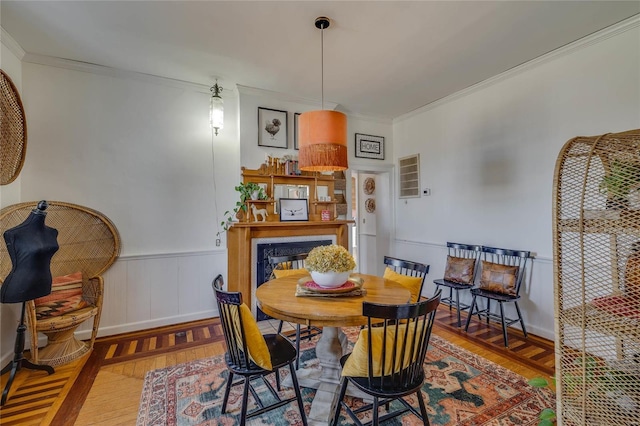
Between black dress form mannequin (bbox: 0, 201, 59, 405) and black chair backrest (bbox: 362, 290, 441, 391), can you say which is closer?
black chair backrest (bbox: 362, 290, 441, 391)

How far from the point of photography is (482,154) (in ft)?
11.9

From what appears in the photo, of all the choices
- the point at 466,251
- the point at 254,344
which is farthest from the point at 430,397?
the point at 466,251

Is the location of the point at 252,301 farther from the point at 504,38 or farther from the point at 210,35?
the point at 504,38

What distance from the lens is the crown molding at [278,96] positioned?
12.0 feet

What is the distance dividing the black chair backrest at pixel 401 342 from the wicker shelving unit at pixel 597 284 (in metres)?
0.56

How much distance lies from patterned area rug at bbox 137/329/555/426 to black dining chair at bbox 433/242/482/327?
3.05 feet

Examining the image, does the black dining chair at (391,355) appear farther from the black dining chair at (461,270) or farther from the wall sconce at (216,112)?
the wall sconce at (216,112)

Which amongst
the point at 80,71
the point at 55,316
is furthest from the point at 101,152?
the point at 55,316

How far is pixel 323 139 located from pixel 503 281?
7.97ft

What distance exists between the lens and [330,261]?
1942 millimetres

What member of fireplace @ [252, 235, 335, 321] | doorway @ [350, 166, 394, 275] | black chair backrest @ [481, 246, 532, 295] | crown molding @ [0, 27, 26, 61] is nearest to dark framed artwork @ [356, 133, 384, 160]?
doorway @ [350, 166, 394, 275]

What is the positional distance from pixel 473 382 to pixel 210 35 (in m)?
3.58

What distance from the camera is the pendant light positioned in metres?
2.18

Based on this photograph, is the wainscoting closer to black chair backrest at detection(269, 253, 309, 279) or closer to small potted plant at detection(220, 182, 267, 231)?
small potted plant at detection(220, 182, 267, 231)
